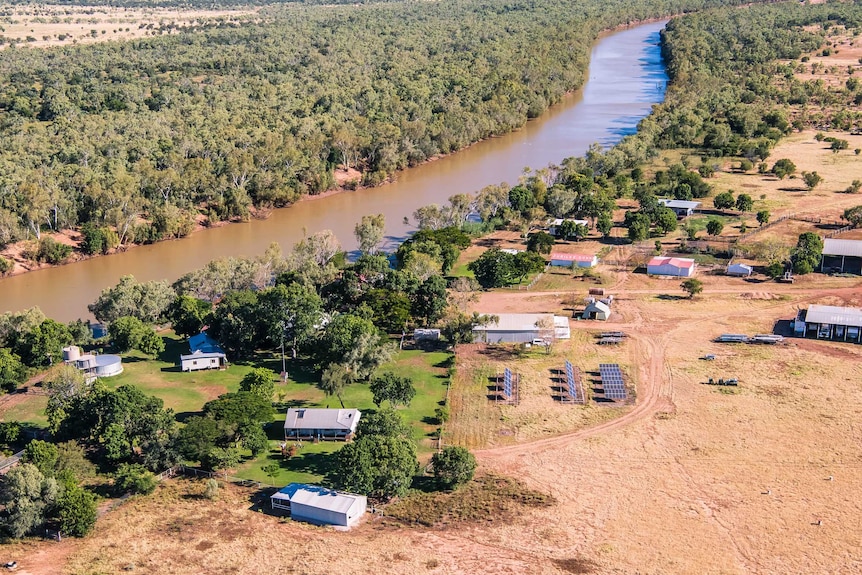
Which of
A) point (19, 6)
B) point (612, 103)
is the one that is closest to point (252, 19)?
point (19, 6)

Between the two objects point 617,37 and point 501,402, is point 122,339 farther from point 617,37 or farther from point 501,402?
point 617,37

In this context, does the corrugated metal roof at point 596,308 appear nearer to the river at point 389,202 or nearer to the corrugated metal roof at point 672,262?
the corrugated metal roof at point 672,262

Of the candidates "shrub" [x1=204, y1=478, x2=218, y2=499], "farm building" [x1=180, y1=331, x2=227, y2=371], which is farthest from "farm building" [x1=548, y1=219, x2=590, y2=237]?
"shrub" [x1=204, y1=478, x2=218, y2=499]

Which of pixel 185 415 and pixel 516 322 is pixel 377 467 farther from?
pixel 516 322

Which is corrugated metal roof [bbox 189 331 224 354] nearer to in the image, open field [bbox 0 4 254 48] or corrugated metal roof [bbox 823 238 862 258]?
corrugated metal roof [bbox 823 238 862 258]

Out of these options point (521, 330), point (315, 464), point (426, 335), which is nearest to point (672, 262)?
point (521, 330)
